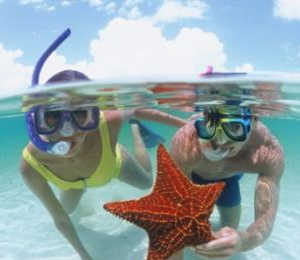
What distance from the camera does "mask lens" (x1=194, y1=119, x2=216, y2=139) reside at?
6.99 metres

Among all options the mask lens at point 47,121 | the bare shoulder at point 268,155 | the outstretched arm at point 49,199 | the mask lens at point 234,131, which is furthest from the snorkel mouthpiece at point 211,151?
the outstretched arm at point 49,199

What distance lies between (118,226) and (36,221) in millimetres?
2786

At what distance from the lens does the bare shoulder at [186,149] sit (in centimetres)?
743

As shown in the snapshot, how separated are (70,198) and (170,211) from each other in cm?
638

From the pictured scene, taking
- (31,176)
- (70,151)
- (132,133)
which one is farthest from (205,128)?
(132,133)

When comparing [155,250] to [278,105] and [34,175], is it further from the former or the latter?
[278,105]

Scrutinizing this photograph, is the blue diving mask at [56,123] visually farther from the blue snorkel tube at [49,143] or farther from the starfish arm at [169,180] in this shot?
the starfish arm at [169,180]

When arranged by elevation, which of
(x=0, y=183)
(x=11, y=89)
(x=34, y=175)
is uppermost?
(x=11, y=89)

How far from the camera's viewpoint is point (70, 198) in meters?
10.1

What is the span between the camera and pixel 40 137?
688 centimetres

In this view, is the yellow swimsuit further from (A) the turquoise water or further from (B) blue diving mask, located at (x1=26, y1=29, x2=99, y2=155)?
(A) the turquoise water

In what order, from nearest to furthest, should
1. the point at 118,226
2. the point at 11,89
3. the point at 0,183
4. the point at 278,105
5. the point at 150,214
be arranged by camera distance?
the point at 150,214 → the point at 11,89 → the point at 118,226 → the point at 278,105 → the point at 0,183

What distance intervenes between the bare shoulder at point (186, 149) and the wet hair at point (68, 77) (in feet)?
7.64

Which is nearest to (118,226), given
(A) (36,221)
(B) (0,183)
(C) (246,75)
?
(A) (36,221)
